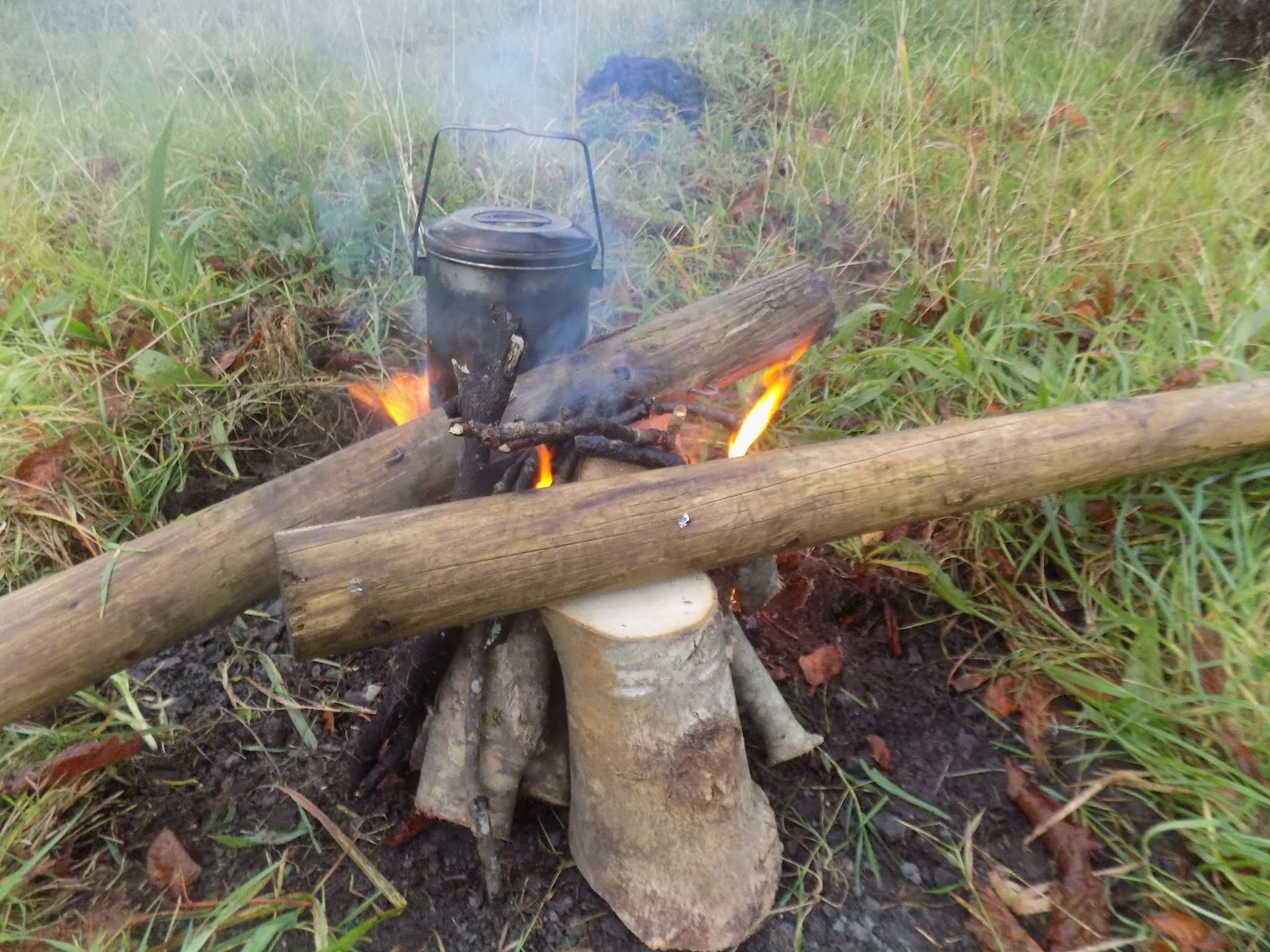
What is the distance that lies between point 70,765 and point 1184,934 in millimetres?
Answer: 2594

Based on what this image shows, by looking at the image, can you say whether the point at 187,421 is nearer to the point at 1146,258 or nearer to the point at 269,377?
the point at 269,377

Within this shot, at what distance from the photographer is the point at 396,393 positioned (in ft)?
9.96

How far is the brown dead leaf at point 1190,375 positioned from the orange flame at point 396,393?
253cm

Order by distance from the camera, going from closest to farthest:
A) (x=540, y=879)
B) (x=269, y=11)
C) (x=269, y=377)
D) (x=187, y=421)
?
(x=540, y=879), (x=187, y=421), (x=269, y=377), (x=269, y=11)

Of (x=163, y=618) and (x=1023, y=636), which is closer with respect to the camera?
(x=163, y=618)

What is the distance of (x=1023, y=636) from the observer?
7.76 feet

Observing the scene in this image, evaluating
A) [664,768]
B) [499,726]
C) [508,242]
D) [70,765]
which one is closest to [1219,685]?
[664,768]

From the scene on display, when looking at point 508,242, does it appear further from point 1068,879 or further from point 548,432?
point 1068,879

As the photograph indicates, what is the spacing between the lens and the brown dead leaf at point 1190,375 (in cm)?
257

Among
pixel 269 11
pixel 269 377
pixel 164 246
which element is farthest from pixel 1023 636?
pixel 269 11

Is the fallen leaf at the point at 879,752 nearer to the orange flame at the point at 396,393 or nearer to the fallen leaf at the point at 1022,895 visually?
the fallen leaf at the point at 1022,895

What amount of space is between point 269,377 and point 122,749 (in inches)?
60.4

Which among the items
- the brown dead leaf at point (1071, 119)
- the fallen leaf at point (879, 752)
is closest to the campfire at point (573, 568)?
the fallen leaf at point (879, 752)

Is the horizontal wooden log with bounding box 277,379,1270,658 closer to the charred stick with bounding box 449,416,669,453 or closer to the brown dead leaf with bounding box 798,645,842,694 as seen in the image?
the charred stick with bounding box 449,416,669,453
